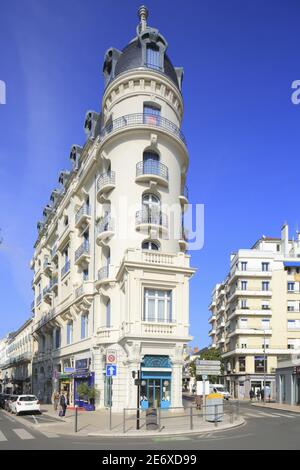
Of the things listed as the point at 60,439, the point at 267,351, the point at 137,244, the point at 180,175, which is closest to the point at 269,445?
the point at 60,439

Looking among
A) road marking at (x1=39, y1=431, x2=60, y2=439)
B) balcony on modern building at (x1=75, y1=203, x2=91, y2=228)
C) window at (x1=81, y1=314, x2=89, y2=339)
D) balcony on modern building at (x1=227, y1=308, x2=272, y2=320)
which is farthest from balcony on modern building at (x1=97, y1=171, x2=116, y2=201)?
balcony on modern building at (x1=227, y1=308, x2=272, y2=320)

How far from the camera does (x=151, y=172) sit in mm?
34406

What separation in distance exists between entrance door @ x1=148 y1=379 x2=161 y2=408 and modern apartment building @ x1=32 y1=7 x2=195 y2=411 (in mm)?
58

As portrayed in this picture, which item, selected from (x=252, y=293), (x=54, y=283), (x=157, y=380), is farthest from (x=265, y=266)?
(x=157, y=380)

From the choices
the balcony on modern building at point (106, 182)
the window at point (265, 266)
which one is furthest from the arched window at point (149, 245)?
the window at point (265, 266)

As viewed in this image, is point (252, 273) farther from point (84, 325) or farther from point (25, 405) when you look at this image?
point (25, 405)

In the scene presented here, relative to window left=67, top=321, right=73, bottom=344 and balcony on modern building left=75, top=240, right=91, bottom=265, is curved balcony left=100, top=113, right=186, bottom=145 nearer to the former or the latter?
balcony on modern building left=75, top=240, right=91, bottom=265

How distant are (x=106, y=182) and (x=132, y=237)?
4.66 meters

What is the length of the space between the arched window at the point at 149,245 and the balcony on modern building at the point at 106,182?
4560 millimetres

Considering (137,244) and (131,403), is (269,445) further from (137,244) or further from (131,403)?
(137,244)

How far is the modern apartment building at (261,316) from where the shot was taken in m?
69.4
